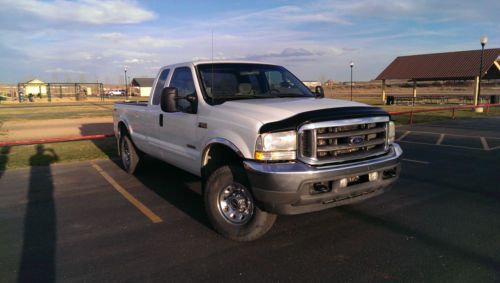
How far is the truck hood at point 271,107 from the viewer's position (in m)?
3.94

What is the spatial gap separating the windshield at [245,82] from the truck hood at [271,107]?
382 millimetres

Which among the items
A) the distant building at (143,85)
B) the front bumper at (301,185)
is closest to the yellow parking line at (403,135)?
the front bumper at (301,185)

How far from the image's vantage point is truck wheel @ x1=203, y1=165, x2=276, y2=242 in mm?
4094

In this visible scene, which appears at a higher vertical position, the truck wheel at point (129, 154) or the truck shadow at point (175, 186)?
the truck wheel at point (129, 154)

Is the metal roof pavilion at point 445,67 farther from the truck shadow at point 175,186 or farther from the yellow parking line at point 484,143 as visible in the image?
the truck shadow at point 175,186

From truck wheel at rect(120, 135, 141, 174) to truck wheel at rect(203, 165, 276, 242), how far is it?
11.1ft

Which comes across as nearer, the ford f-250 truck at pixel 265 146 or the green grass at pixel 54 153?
the ford f-250 truck at pixel 265 146

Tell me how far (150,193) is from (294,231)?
2790 millimetres

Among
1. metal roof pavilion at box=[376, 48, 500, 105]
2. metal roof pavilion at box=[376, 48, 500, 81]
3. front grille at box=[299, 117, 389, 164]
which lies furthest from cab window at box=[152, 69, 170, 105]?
metal roof pavilion at box=[376, 48, 500, 81]

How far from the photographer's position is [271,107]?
13.7 feet

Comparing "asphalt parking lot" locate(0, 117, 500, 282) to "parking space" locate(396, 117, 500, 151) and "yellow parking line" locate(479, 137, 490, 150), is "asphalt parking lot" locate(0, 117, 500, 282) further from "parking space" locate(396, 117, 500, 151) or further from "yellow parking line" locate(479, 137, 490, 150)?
"parking space" locate(396, 117, 500, 151)

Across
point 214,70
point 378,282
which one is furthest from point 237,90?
point 378,282

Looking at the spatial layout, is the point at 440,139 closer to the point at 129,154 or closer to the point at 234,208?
the point at 129,154

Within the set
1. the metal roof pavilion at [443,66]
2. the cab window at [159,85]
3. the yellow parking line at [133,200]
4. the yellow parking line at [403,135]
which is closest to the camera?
the yellow parking line at [133,200]
